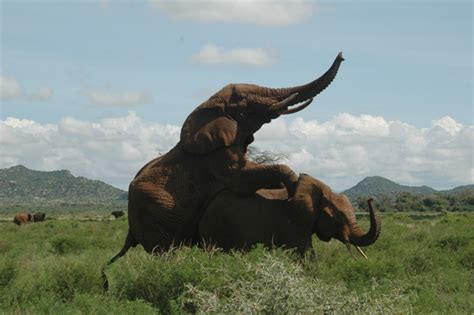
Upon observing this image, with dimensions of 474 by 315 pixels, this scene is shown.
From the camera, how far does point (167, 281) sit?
29.7ft

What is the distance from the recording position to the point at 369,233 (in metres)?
11.0

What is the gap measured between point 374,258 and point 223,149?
2.53 metres

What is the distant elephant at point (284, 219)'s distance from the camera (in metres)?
10.9

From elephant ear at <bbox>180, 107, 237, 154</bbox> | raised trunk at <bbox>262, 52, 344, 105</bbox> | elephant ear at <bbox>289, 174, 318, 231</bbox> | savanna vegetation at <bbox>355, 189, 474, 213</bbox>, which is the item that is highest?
savanna vegetation at <bbox>355, 189, 474, 213</bbox>

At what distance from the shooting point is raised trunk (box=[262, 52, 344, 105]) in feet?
37.3

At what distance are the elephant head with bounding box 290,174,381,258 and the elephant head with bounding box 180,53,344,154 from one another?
1017mm

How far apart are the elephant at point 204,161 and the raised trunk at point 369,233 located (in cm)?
123

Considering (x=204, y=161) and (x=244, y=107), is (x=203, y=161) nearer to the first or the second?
(x=204, y=161)

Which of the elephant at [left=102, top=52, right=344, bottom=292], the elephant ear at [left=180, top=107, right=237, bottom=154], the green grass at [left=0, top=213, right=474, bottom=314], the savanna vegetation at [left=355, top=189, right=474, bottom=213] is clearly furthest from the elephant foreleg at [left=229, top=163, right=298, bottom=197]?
the savanna vegetation at [left=355, top=189, right=474, bottom=213]

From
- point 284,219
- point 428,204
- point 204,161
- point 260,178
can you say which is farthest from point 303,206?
point 428,204

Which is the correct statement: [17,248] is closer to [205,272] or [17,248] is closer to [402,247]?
[402,247]

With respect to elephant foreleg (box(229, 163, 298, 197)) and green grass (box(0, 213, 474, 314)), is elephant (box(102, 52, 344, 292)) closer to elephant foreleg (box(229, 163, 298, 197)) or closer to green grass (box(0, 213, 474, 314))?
elephant foreleg (box(229, 163, 298, 197))

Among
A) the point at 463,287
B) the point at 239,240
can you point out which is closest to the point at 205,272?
the point at 239,240

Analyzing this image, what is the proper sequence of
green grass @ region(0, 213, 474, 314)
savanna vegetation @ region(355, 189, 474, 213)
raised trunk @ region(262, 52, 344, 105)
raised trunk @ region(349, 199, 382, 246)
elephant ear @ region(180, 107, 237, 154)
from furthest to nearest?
savanna vegetation @ region(355, 189, 474, 213) → raised trunk @ region(262, 52, 344, 105) → elephant ear @ region(180, 107, 237, 154) → raised trunk @ region(349, 199, 382, 246) → green grass @ region(0, 213, 474, 314)
